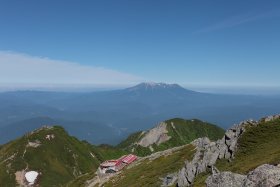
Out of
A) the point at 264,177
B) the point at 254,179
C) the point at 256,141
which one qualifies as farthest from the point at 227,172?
the point at 256,141

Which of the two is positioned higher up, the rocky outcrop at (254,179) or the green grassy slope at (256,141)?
the rocky outcrop at (254,179)

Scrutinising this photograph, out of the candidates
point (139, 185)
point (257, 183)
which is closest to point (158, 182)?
point (139, 185)

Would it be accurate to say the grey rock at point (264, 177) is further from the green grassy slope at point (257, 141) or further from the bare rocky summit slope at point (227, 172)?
the green grassy slope at point (257, 141)

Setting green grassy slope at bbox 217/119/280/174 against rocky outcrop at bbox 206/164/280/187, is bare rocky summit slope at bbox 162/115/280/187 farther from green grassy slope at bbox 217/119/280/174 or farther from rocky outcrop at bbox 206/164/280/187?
green grassy slope at bbox 217/119/280/174

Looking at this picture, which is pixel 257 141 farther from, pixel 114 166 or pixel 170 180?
pixel 114 166

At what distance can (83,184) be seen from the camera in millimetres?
149750

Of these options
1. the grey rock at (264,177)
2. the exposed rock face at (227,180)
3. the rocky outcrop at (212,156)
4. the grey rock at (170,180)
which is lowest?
the grey rock at (170,180)

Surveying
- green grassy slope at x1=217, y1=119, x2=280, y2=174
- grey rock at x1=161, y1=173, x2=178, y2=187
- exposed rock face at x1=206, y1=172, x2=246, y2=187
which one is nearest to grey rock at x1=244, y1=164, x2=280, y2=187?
exposed rock face at x1=206, y1=172, x2=246, y2=187

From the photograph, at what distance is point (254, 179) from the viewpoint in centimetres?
3488

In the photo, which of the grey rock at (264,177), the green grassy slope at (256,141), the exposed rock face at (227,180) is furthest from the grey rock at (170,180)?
the grey rock at (264,177)

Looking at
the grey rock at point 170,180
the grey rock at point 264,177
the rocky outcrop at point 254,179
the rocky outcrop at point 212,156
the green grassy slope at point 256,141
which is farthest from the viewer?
the grey rock at point 170,180

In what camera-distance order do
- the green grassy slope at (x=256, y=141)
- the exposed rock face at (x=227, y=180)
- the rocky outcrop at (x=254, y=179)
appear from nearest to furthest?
the rocky outcrop at (x=254, y=179)
the exposed rock face at (x=227, y=180)
the green grassy slope at (x=256, y=141)

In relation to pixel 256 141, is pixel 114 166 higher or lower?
lower

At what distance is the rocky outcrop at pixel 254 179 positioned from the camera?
31778 millimetres
